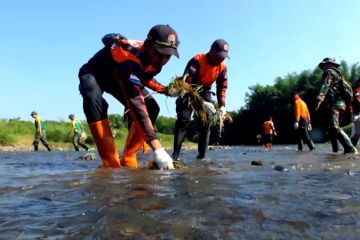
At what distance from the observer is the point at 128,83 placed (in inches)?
189

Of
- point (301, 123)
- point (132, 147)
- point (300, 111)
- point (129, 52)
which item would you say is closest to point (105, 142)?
point (132, 147)

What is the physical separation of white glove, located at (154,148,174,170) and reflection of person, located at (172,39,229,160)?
225cm

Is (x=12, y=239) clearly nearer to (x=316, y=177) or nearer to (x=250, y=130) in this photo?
(x=316, y=177)

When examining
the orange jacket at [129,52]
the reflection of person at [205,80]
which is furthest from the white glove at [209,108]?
the orange jacket at [129,52]

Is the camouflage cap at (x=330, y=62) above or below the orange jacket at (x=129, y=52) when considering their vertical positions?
above

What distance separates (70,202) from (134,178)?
1324 millimetres

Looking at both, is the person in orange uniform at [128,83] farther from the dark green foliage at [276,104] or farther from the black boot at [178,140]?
the dark green foliage at [276,104]

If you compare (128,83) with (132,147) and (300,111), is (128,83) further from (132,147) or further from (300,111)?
(300,111)

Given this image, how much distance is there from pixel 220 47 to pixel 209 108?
990 mm

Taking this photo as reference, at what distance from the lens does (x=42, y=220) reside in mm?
2332

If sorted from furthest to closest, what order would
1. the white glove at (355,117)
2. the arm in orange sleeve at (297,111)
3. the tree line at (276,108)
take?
the tree line at (276,108) → the arm in orange sleeve at (297,111) → the white glove at (355,117)

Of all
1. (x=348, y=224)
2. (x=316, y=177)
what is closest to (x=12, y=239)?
(x=348, y=224)

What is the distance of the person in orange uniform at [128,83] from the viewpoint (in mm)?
4770

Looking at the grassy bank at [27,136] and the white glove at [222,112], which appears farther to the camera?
the grassy bank at [27,136]
